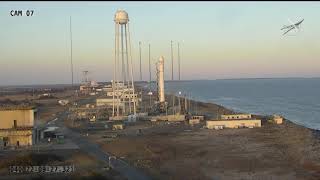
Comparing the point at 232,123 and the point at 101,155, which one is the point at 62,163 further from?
the point at 232,123

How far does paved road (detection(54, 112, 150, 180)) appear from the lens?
27062mm

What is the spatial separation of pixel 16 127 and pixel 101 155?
816cm

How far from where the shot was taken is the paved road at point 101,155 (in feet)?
88.8

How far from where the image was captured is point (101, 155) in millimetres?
34031

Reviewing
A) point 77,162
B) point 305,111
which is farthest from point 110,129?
point 305,111

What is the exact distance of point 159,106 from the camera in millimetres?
73875

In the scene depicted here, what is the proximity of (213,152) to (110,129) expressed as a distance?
1732 centimetres

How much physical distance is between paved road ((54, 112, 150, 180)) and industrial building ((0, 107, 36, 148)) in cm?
374

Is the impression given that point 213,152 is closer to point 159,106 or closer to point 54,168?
point 54,168

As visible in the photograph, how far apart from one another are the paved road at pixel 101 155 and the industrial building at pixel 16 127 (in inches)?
147
